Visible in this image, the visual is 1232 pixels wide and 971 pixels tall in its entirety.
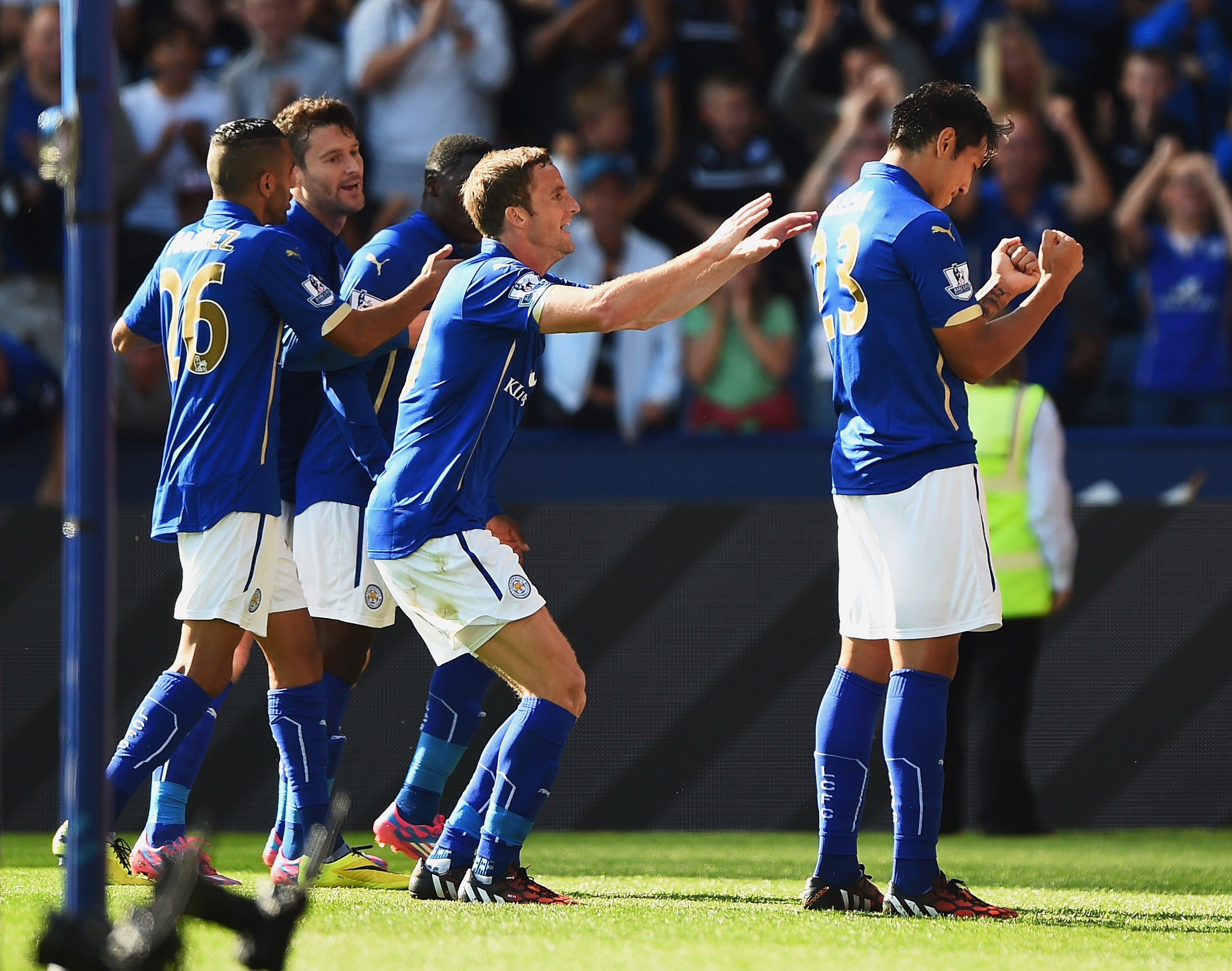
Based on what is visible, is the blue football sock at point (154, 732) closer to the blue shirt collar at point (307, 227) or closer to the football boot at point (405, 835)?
the football boot at point (405, 835)

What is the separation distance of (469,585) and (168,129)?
21.4ft

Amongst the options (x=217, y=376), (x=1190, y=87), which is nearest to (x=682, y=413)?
(x=1190, y=87)

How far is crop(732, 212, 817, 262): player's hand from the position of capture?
438cm

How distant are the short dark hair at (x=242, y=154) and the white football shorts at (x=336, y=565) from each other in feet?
3.44

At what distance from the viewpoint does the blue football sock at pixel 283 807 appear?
5.58 meters

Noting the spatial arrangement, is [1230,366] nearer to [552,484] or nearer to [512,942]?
[552,484]

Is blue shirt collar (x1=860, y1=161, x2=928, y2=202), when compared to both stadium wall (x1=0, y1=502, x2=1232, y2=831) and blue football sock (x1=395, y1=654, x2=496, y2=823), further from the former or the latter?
stadium wall (x1=0, y1=502, x2=1232, y2=831)

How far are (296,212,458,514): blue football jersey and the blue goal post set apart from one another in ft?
7.21

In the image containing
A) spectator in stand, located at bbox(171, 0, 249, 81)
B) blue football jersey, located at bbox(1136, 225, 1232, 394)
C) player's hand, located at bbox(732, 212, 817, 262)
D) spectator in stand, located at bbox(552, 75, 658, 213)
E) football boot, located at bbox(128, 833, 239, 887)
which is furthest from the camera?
spectator in stand, located at bbox(171, 0, 249, 81)

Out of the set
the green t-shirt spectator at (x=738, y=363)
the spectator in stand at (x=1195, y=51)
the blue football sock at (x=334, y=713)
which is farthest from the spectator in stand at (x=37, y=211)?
the spectator in stand at (x=1195, y=51)

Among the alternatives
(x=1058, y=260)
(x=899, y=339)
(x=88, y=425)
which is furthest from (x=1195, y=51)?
(x=88, y=425)

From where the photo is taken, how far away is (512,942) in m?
4.23

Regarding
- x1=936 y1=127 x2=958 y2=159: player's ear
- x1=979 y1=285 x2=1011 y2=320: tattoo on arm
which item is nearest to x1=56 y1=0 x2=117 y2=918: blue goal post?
x1=936 y1=127 x2=958 y2=159: player's ear

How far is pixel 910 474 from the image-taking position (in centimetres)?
492
